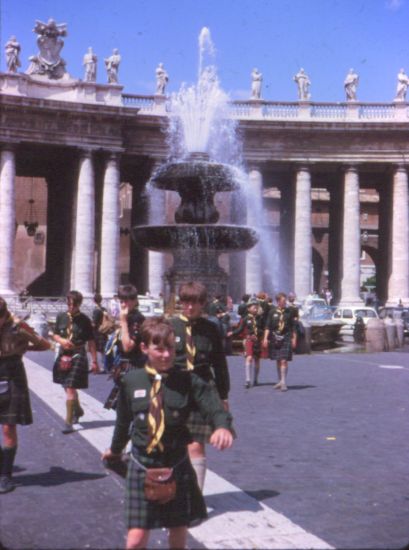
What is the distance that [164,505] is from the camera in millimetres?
4426

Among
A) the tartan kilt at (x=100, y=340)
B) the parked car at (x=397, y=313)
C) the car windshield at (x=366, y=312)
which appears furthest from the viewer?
the car windshield at (x=366, y=312)

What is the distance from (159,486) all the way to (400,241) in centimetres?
4008

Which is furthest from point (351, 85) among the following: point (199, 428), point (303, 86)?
point (199, 428)

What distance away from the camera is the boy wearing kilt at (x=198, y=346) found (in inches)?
240

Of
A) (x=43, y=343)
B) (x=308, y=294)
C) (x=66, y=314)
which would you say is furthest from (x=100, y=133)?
(x=43, y=343)

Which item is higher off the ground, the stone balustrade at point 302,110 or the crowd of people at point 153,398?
the stone balustrade at point 302,110

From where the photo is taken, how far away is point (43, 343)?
732 centimetres

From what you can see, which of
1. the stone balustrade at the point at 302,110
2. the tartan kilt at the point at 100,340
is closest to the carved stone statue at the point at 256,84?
the stone balustrade at the point at 302,110

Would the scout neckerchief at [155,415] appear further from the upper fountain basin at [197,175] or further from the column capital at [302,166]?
the column capital at [302,166]

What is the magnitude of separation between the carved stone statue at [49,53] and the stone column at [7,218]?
584 cm

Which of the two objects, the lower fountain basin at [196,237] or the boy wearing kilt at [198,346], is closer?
the boy wearing kilt at [198,346]

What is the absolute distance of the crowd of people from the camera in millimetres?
4438

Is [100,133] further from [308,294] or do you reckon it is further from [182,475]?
[182,475]

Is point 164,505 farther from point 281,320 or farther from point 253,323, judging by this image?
point 253,323
